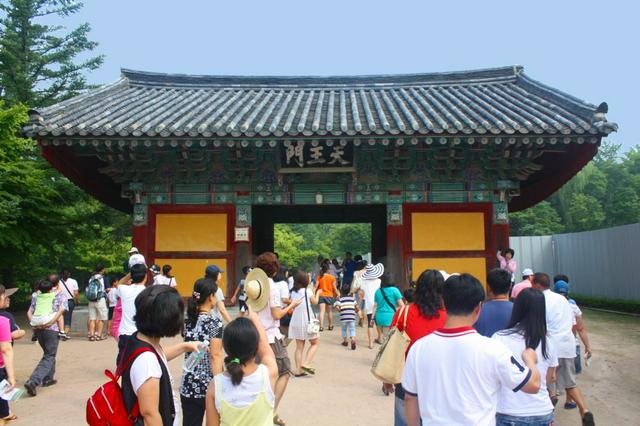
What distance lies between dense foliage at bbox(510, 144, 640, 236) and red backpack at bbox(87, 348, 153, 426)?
34.8 metres

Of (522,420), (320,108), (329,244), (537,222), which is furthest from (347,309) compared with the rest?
(329,244)

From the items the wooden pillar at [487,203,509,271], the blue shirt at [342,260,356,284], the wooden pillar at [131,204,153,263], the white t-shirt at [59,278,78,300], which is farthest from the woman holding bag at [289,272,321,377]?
the blue shirt at [342,260,356,284]

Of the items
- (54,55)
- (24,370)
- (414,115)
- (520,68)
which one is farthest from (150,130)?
(54,55)

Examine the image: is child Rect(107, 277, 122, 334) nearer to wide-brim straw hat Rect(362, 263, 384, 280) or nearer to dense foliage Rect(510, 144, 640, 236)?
wide-brim straw hat Rect(362, 263, 384, 280)

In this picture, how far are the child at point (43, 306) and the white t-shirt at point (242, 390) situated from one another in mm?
5571

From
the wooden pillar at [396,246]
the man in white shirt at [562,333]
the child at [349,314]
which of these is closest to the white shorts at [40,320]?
the child at [349,314]

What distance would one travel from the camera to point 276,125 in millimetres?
10680

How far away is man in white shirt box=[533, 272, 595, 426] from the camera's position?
523 cm

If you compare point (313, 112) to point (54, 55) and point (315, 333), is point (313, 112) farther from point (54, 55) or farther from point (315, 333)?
point (54, 55)

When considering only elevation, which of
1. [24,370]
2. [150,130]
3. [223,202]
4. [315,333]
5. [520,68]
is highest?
[520,68]

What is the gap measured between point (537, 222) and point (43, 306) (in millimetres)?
33994

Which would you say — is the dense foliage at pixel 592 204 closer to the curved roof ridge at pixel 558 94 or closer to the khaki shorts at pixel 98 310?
the curved roof ridge at pixel 558 94

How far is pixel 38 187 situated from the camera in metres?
16.0

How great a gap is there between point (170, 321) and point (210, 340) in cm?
132
